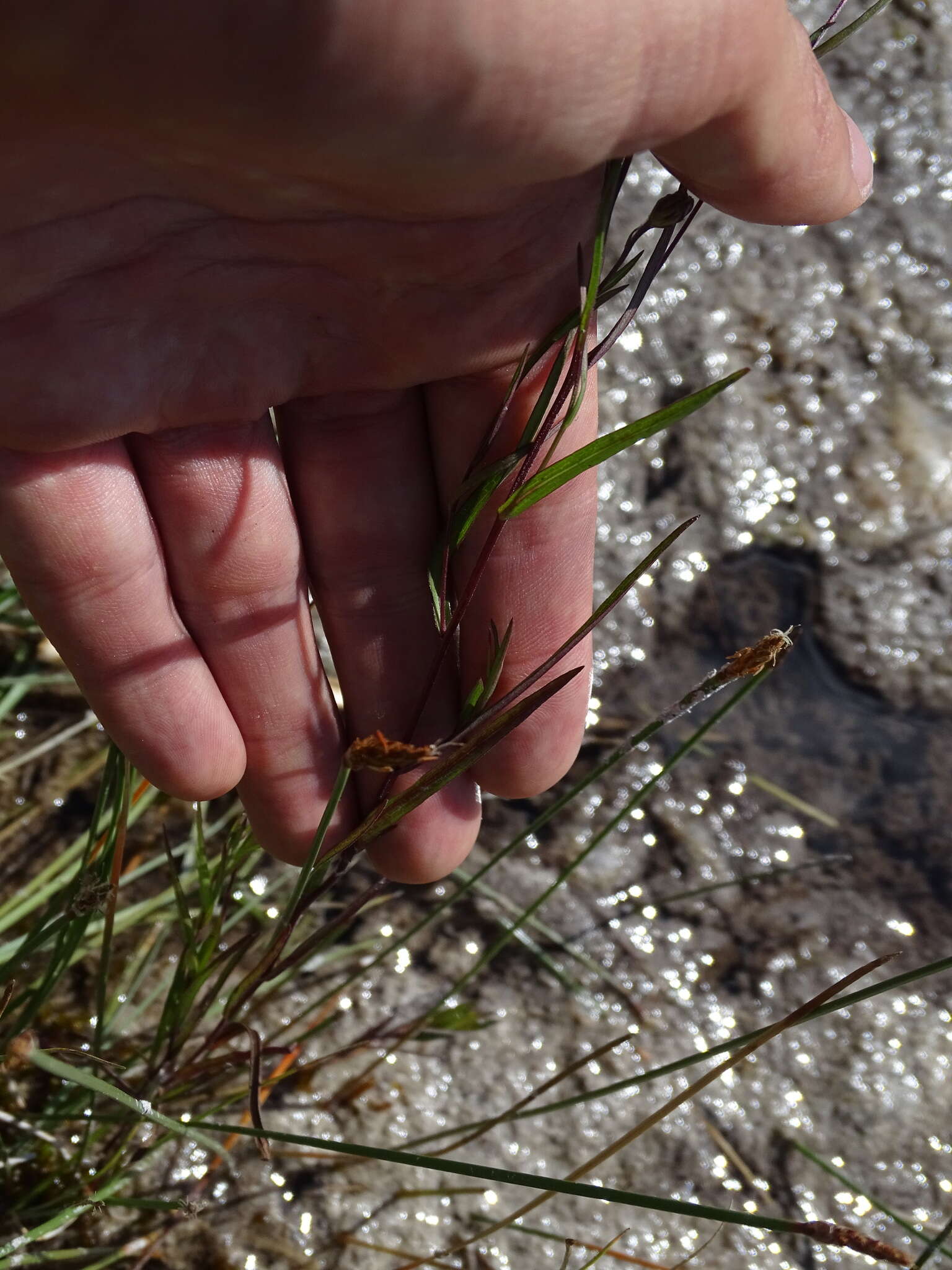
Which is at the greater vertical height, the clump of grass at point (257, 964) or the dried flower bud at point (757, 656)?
the dried flower bud at point (757, 656)

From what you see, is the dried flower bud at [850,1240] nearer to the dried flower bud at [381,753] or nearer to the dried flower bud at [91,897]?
the dried flower bud at [381,753]

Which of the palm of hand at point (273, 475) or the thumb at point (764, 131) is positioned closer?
the thumb at point (764, 131)

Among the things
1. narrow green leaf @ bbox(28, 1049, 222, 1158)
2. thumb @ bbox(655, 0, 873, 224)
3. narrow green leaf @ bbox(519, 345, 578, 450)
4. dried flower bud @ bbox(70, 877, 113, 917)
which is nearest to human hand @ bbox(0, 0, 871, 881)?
thumb @ bbox(655, 0, 873, 224)

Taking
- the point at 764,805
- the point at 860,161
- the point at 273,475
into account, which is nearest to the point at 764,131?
the point at 860,161

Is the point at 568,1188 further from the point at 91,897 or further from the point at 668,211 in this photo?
the point at 668,211

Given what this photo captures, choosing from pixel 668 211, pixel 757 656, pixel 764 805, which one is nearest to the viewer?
pixel 757 656

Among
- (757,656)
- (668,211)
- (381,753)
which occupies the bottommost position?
(757,656)

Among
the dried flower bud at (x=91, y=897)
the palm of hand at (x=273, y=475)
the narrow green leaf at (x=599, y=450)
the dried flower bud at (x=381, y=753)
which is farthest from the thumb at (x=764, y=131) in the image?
the dried flower bud at (x=91, y=897)
